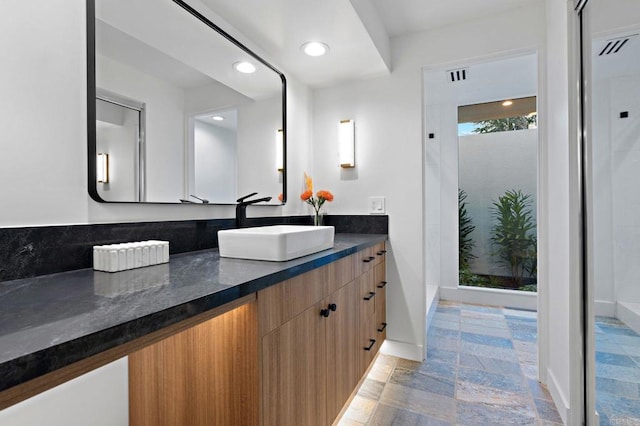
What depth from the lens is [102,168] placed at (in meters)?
1.09

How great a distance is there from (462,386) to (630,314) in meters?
0.99

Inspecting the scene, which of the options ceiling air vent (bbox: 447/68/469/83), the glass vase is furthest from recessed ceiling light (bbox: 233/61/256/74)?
ceiling air vent (bbox: 447/68/469/83)

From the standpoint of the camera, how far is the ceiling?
151 centimetres

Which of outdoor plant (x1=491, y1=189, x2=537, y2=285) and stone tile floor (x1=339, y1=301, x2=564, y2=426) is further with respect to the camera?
outdoor plant (x1=491, y1=189, x2=537, y2=285)

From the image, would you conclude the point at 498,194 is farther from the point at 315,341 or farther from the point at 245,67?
the point at 315,341

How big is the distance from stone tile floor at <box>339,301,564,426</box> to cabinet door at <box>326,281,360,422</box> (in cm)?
24

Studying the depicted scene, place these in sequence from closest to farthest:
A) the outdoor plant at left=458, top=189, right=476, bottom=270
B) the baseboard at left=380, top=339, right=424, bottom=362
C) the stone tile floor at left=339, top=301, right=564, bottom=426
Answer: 1. the stone tile floor at left=339, top=301, right=564, bottom=426
2. the baseboard at left=380, top=339, right=424, bottom=362
3. the outdoor plant at left=458, top=189, right=476, bottom=270

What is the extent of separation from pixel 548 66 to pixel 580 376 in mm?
1667

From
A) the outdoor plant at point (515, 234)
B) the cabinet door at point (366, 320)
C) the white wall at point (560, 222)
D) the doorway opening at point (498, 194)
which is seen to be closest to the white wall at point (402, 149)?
the cabinet door at point (366, 320)

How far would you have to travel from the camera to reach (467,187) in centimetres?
392

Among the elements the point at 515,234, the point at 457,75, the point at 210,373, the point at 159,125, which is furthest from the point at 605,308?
the point at 515,234

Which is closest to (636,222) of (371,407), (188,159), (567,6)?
(567,6)

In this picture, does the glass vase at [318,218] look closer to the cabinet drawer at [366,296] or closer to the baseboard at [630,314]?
the cabinet drawer at [366,296]

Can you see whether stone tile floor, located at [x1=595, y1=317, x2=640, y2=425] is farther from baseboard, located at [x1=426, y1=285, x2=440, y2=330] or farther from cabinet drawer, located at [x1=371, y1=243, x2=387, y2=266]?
baseboard, located at [x1=426, y1=285, x2=440, y2=330]
